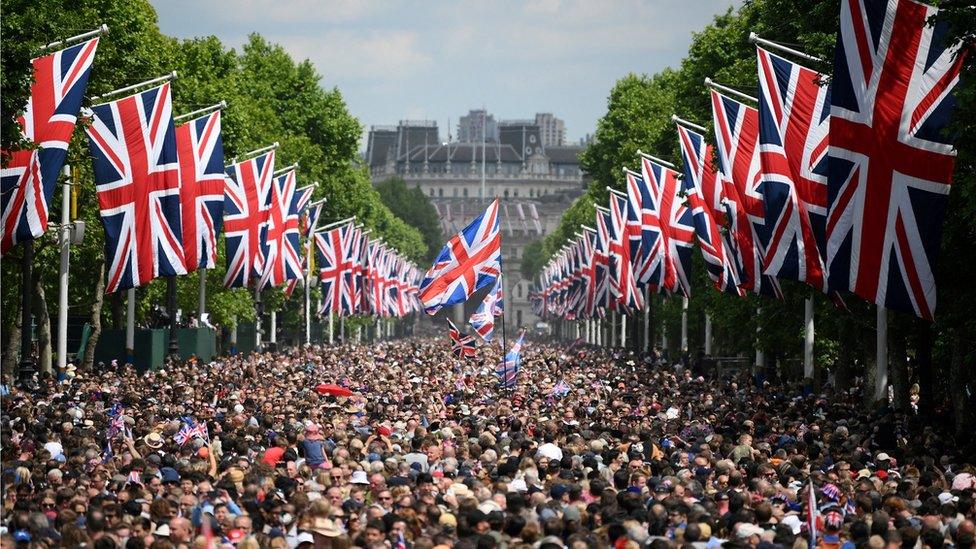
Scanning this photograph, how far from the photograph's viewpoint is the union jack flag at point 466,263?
44.8 m

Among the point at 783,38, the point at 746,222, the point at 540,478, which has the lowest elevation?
the point at 540,478

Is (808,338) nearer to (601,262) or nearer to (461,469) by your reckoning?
(461,469)

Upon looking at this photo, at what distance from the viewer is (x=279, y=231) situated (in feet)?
182

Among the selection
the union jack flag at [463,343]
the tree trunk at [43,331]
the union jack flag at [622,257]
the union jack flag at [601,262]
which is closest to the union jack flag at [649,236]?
the union jack flag at [463,343]

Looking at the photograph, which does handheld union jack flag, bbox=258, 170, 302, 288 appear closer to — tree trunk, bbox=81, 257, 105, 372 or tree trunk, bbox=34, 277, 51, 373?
tree trunk, bbox=81, 257, 105, 372

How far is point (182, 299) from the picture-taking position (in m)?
65.4

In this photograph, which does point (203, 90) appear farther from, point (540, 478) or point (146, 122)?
point (540, 478)

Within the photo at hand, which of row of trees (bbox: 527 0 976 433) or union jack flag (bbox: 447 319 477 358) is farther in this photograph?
union jack flag (bbox: 447 319 477 358)

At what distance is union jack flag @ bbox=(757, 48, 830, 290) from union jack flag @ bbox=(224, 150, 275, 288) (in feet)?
68.0

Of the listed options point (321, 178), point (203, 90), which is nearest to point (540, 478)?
point (203, 90)

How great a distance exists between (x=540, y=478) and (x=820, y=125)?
36.2 feet

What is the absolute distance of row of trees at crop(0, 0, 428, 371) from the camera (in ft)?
125

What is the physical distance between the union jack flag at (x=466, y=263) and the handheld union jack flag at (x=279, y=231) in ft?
34.2

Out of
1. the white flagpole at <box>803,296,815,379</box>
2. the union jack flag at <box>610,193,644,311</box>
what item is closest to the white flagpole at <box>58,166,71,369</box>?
the white flagpole at <box>803,296,815,379</box>
